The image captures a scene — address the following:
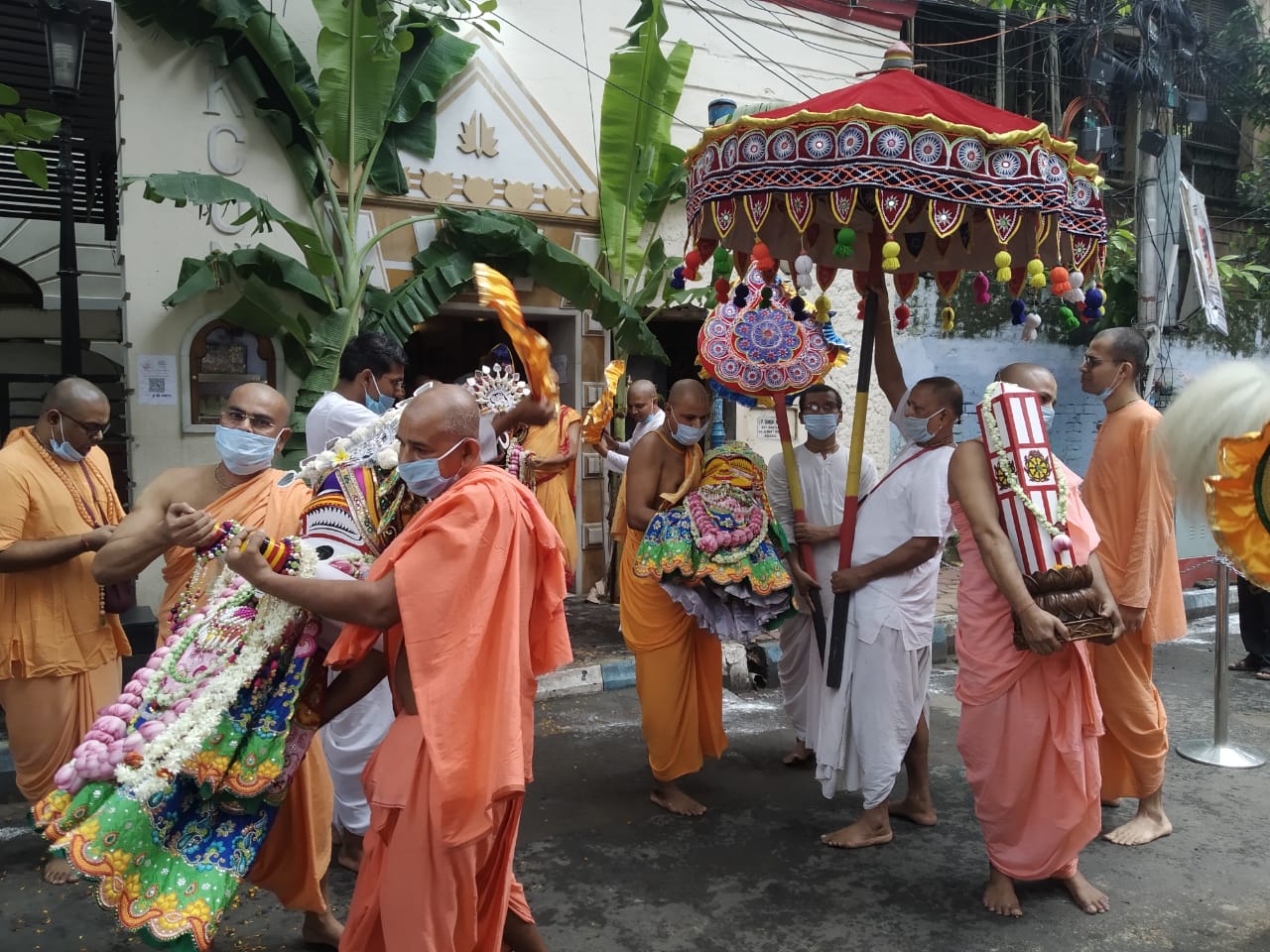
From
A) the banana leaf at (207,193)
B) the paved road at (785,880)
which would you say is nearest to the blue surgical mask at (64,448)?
the paved road at (785,880)

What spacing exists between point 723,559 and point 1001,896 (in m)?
1.77

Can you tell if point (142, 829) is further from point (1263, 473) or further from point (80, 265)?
point (80, 265)

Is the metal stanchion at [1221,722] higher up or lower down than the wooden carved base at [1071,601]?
lower down

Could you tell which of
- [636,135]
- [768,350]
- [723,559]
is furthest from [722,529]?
[636,135]

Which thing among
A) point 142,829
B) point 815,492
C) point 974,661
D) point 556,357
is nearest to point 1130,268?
point 556,357

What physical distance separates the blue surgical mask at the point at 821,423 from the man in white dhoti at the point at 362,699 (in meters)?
2.06

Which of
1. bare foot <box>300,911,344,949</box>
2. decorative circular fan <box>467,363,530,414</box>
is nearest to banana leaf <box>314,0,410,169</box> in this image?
decorative circular fan <box>467,363,530,414</box>

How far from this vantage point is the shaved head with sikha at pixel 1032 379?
3859mm

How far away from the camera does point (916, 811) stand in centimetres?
452

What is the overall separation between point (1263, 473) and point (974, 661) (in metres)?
1.36

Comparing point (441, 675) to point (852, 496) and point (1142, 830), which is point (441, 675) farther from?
point (1142, 830)

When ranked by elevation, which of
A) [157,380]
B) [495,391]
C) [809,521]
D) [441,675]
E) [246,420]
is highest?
[157,380]

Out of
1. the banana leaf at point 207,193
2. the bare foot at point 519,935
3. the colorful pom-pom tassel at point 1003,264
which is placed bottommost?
the bare foot at point 519,935

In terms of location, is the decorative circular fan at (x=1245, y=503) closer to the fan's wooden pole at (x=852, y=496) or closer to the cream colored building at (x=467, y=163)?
the fan's wooden pole at (x=852, y=496)
